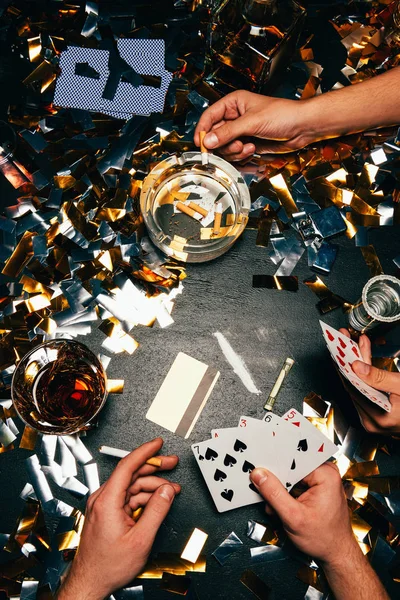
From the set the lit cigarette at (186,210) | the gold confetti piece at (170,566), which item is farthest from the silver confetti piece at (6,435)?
the lit cigarette at (186,210)

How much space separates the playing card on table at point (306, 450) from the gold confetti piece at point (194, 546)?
0.23 meters

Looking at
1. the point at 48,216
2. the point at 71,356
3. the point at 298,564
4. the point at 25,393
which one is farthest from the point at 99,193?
the point at 298,564

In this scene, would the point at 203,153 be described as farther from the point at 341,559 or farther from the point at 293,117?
the point at 341,559

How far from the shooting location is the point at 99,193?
51.4 inches

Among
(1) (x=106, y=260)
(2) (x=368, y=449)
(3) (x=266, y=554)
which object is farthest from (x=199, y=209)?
(3) (x=266, y=554)

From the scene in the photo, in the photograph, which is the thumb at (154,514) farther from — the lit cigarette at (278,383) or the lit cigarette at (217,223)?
the lit cigarette at (217,223)

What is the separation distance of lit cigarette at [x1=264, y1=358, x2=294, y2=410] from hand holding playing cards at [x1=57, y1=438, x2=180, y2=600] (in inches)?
12.0

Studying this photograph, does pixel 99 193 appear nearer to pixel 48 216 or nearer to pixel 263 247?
pixel 48 216

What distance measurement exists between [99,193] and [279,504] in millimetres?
895

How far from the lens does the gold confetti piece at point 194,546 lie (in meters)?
1.14

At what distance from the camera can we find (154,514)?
1.07 metres

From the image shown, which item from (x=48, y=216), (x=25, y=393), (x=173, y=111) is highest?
(x=173, y=111)

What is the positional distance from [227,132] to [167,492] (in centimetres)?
89

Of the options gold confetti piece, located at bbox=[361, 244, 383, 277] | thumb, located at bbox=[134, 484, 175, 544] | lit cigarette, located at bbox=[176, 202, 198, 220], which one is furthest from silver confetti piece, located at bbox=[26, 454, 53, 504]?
gold confetti piece, located at bbox=[361, 244, 383, 277]
